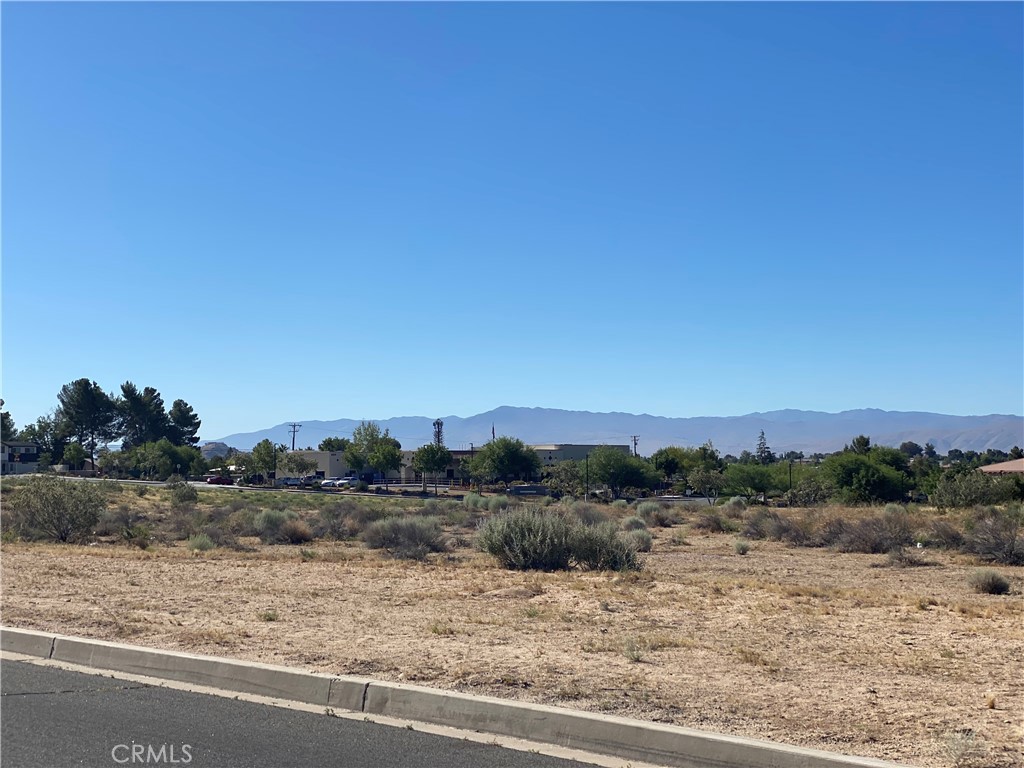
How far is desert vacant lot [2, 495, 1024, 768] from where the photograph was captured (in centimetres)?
801

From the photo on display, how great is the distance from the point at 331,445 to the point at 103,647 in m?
144

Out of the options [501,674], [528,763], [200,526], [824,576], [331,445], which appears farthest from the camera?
[331,445]

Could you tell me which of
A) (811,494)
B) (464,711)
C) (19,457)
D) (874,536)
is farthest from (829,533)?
(19,457)

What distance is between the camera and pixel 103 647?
11070 mm

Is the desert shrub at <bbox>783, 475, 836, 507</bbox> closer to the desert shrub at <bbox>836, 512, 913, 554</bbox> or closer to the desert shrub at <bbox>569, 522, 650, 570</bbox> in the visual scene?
the desert shrub at <bbox>836, 512, 913, 554</bbox>

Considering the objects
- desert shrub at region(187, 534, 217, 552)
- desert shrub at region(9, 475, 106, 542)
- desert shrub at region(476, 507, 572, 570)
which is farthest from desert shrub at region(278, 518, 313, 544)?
desert shrub at region(476, 507, 572, 570)

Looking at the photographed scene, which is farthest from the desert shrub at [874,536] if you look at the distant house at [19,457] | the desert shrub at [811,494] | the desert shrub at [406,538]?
the distant house at [19,457]

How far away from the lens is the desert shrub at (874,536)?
1280 inches

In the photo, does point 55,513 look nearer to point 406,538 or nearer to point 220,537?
point 220,537

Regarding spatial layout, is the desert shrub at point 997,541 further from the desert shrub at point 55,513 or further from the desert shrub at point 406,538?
the desert shrub at point 55,513

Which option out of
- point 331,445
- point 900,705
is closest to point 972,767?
point 900,705

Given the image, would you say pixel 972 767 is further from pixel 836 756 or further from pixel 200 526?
pixel 200 526

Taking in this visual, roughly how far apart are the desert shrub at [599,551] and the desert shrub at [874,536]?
12.7 m

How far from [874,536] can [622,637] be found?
23498mm
